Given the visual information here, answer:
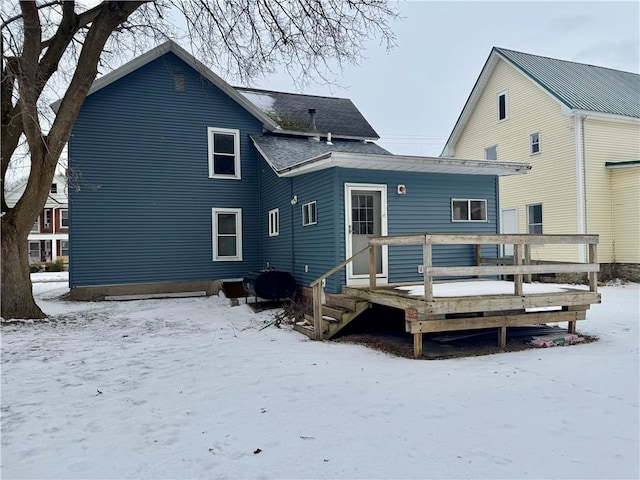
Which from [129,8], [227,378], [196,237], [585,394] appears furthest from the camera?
[196,237]

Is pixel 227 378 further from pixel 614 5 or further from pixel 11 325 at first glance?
pixel 614 5

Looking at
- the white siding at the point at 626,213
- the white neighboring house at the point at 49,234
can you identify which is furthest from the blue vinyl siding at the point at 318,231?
the white neighboring house at the point at 49,234

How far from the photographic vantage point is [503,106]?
1822 cm

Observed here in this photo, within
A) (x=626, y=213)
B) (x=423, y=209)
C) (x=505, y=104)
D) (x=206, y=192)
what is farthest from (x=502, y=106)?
(x=206, y=192)

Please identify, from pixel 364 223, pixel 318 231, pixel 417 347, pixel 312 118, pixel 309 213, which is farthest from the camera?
pixel 312 118

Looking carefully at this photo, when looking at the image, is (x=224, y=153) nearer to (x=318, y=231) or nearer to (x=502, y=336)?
(x=318, y=231)

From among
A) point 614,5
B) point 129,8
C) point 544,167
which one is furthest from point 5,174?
point 614,5

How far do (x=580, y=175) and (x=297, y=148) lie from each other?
924 cm

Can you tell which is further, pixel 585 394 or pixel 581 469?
pixel 585 394

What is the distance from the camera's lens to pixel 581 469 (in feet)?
9.71

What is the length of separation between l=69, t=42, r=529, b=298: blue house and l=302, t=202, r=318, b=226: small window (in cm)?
3

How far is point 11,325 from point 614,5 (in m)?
20.2

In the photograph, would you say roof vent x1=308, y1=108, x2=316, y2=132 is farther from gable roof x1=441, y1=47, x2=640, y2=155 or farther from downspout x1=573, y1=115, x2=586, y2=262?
downspout x1=573, y1=115, x2=586, y2=262

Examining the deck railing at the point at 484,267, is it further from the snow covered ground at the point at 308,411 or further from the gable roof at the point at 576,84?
the gable roof at the point at 576,84
